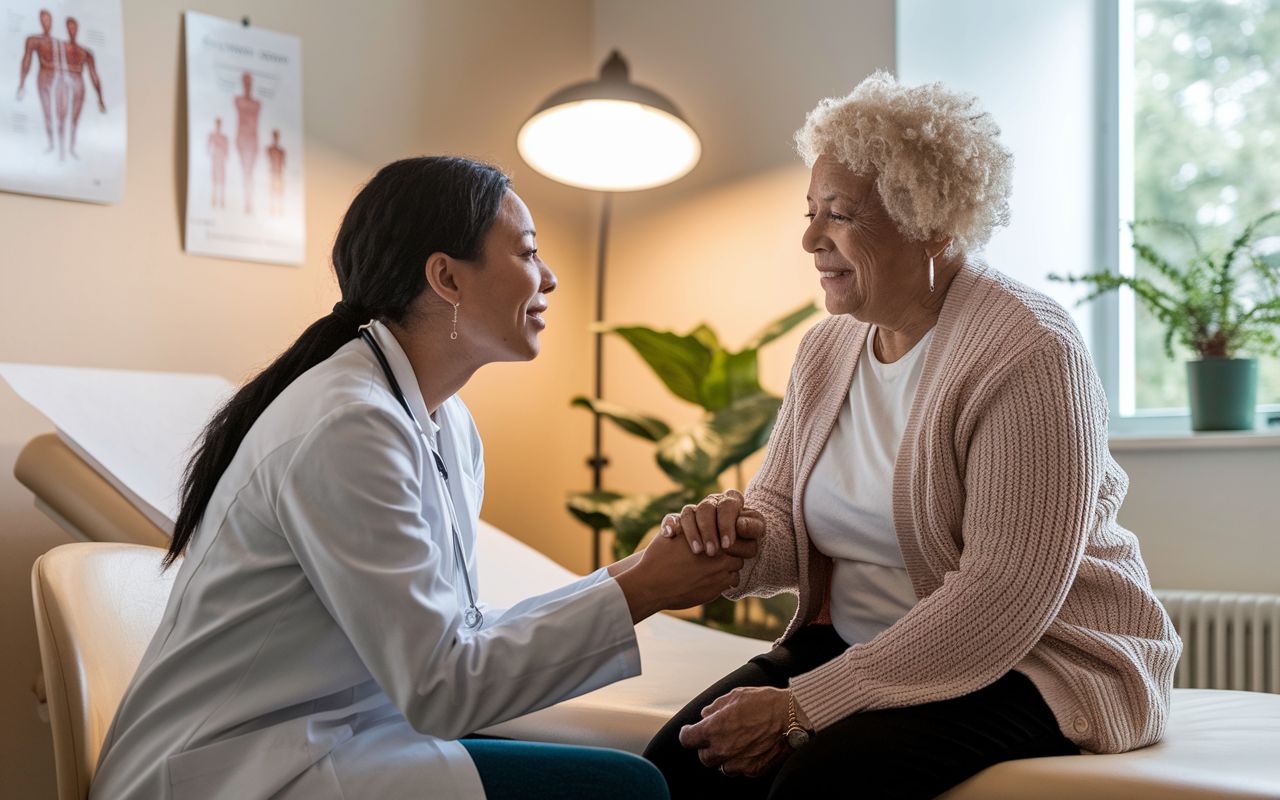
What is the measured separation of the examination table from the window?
4.40ft

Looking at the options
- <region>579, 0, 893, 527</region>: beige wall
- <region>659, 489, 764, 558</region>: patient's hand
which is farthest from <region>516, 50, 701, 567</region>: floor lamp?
<region>659, 489, 764, 558</region>: patient's hand

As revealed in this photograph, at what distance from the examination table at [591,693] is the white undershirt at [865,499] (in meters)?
0.29

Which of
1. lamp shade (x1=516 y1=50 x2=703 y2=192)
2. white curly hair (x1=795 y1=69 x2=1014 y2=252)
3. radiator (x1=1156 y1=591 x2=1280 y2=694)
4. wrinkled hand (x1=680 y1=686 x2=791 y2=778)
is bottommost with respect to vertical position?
radiator (x1=1156 y1=591 x2=1280 y2=694)

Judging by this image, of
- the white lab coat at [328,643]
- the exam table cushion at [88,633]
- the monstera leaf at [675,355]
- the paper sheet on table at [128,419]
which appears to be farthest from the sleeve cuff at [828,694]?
the monstera leaf at [675,355]

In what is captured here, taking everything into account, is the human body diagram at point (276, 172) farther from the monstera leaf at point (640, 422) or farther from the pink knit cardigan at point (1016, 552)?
the pink knit cardigan at point (1016, 552)

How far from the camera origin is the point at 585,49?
3346 millimetres

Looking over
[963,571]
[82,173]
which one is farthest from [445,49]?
[963,571]

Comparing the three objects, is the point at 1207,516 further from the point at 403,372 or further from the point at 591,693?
the point at 403,372

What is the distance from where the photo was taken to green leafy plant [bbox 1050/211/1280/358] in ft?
6.91

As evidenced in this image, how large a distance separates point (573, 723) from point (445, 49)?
86.7 inches

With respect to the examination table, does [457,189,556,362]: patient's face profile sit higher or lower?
higher

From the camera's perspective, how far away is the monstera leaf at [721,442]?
7.88 ft

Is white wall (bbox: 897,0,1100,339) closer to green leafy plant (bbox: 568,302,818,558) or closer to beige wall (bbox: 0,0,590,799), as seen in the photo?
green leafy plant (bbox: 568,302,818,558)

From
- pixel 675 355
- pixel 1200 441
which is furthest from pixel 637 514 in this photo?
pixel 1200 441
